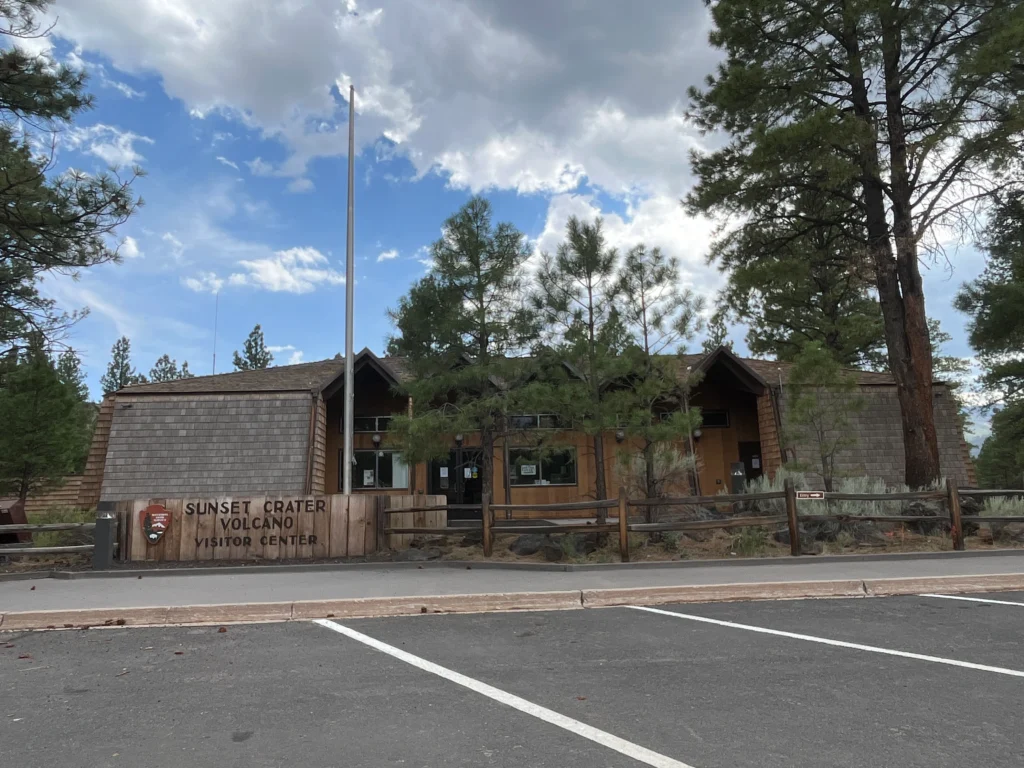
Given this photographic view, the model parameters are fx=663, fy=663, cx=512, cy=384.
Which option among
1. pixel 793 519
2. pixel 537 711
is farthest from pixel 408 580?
pixel 793 519

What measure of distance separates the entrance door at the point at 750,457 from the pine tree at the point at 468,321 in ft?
36.2

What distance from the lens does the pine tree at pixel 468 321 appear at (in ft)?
41.9

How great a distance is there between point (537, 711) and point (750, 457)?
1853cm

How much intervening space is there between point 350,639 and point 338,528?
234 inches

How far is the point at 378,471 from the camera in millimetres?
20656

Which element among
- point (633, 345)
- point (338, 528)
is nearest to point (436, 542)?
point (338, 528)

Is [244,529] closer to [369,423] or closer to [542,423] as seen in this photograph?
[542,423]

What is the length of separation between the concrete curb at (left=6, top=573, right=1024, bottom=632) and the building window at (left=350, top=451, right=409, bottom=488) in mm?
12746

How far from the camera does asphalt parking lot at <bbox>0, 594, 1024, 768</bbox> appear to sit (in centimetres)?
361

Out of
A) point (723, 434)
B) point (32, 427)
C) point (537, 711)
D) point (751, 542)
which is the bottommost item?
point (537, 711)

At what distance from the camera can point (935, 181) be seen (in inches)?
587

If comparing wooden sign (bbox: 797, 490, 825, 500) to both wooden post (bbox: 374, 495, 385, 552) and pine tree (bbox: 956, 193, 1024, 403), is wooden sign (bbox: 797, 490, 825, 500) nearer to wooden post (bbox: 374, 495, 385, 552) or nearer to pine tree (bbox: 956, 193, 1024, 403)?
wooden post (bbox: 374, 495, 385, 552)

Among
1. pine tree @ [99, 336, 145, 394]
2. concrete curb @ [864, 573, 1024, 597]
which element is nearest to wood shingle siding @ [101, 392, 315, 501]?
concrete curb @ [864, 573, 1024, 597]

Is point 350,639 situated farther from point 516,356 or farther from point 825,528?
point 825,528
